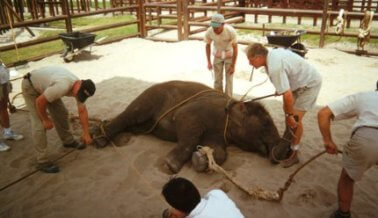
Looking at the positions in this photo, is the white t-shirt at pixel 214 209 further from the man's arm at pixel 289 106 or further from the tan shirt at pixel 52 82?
the tan shirt at pixel 52 82

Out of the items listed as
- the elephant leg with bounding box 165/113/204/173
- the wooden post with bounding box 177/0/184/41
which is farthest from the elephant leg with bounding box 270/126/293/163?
the wooden post with bounding box 177/0/184/41

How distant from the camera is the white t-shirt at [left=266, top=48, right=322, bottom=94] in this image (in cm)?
342

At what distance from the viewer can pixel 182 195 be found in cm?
212

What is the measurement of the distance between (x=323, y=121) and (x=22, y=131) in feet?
13.6

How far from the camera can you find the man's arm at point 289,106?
3.42 metres

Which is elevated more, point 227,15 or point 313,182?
point 227,15

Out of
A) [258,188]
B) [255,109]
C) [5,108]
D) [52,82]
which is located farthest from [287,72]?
[5,108]

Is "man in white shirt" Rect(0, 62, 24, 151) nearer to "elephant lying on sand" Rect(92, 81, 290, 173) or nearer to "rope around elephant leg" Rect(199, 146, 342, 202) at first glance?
"elephant lying on sand" Rect(92, 81, 290, 173)

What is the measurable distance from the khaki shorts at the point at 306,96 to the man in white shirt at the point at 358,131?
1.03 m

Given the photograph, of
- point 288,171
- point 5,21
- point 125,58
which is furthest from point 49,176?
point 5,21

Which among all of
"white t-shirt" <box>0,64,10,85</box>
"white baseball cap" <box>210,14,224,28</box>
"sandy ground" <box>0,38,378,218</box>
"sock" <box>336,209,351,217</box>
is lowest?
"sandy ground" <box>0,38,378,218</box>

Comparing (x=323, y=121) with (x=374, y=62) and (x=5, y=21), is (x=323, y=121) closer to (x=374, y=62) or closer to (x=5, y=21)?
(x=374, y=62)

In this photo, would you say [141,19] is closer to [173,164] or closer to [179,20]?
[179,20]

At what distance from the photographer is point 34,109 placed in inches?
151
